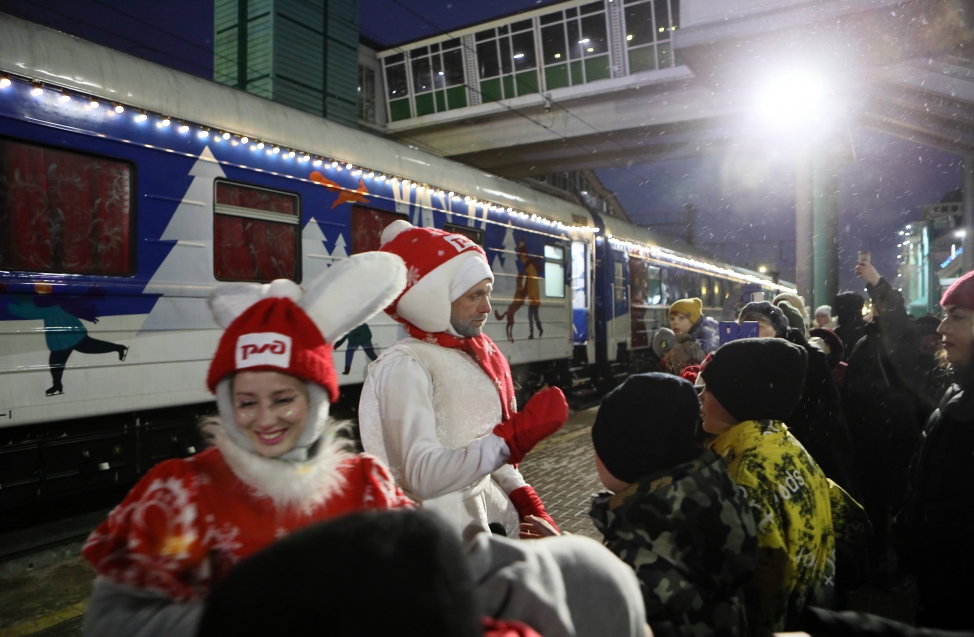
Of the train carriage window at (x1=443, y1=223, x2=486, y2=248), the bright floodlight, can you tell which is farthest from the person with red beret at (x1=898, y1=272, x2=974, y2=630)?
the bright floodlight

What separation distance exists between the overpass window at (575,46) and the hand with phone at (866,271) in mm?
16821

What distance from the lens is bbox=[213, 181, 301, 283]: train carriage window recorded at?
547 centimetres

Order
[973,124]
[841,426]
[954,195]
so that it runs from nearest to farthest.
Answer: [841,426]
[973,124]
[954,195]


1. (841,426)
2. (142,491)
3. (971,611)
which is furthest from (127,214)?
(971,611)

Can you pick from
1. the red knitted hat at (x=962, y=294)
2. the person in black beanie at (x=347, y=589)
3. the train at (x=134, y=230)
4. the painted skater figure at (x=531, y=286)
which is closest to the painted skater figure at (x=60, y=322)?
the train at (x=134, y=230)

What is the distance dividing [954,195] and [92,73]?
5561cm

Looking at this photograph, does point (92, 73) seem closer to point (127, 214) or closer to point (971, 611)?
point (127, 214)

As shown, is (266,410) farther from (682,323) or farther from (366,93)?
(366,93)

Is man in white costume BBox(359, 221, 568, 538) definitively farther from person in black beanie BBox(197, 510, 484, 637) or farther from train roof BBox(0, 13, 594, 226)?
train roof BBox(0, 13, 594, 226)

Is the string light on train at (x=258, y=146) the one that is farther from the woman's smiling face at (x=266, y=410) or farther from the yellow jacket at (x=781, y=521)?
the yellow jacket at (x=781, y=521)

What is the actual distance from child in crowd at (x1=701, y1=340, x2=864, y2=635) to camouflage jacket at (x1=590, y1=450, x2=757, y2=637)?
0.36 meters

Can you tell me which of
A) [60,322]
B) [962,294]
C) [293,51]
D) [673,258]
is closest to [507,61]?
[293,51]

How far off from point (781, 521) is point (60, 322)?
4.48 metres

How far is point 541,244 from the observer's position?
10.1 metres
